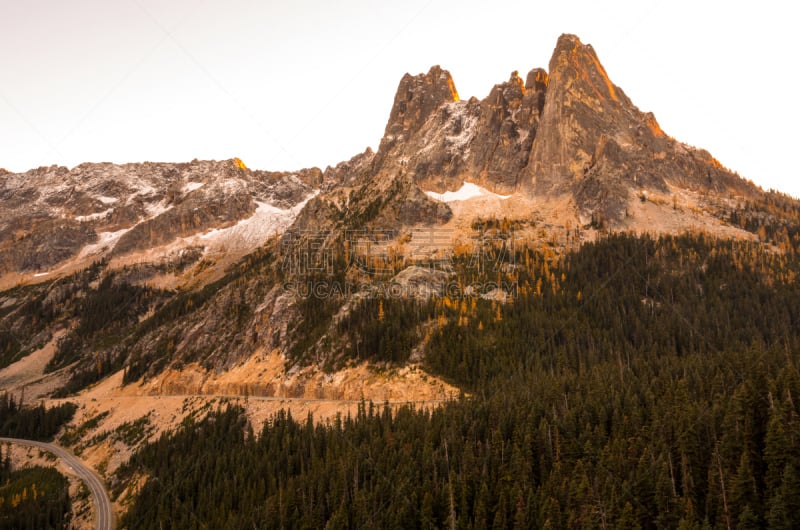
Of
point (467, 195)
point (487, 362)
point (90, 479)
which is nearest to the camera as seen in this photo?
point (487, 362)

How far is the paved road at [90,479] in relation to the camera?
258 ft

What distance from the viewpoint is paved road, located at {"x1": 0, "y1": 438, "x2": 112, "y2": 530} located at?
78569 millimetres

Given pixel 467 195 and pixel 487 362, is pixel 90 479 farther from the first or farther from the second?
pixel 467 195

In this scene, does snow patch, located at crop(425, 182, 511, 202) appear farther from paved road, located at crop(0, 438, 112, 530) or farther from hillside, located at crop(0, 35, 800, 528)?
paved road, located at crop(0, 438, 112, 530)

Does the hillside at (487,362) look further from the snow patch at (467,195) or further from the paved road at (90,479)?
the paved road at (90,479)

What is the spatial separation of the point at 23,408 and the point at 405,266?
12087 centimetres

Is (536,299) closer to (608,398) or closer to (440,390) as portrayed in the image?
(440,390)

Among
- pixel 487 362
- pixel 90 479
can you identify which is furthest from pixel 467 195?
pixel 90 479

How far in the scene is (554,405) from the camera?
69.4m

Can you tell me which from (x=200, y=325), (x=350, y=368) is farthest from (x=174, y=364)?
(x=350, y=368)

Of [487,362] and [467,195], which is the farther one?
[467,195]

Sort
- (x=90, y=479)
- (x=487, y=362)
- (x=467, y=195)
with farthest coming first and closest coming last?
1. (x=467, y=195)
2. (x=90, y=479)
3. (x=487, y=362)

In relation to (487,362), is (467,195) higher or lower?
higher

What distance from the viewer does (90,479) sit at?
94.8 meters
